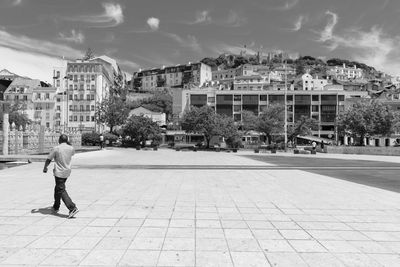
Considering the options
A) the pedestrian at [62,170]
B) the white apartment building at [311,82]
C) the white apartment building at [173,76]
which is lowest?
the pedestrian at [62,170]

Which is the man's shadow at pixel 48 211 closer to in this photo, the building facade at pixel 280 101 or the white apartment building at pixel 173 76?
the building facade at pixel 280 101

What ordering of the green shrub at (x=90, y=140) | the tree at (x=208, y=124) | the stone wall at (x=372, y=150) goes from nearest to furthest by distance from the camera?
the stone wall at (x=372, y=150)
the tree at (x=208, y=124)
the green shrub at (x=90, y=140)

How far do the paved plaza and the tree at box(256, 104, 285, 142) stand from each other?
43.5 m

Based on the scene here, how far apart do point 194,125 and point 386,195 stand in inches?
1687

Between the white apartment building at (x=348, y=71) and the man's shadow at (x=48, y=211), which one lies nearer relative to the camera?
the man's shadow at (x=48, y=211)

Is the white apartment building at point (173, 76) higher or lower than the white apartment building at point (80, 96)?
higher

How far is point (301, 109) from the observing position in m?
98.4

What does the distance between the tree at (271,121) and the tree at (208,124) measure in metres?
4.80

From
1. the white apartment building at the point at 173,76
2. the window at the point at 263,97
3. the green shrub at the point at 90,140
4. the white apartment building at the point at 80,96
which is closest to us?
the green shrub at the point at 90,140

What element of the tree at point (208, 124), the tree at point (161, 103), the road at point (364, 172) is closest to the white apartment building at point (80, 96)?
the tree at point (161, 103)

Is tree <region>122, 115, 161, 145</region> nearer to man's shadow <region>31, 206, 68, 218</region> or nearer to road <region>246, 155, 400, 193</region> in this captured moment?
road <region>246, 155, 400, 193</region>

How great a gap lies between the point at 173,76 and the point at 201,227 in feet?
583

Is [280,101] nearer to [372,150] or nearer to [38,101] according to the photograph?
[372,150]

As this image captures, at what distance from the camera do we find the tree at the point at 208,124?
5219 centimetres
